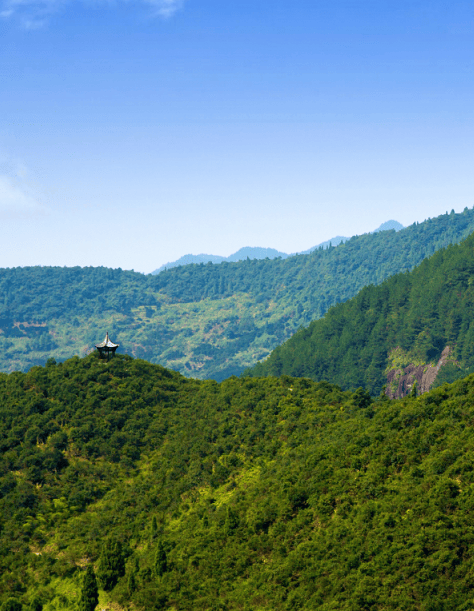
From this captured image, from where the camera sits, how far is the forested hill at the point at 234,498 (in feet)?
138

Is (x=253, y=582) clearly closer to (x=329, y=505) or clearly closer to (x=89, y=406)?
(x=329, y=505)

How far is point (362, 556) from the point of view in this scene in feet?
140

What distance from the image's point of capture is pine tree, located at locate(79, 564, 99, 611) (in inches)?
1811

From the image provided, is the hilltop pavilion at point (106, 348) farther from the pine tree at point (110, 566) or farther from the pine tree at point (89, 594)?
the pine tree at point (89, 594)

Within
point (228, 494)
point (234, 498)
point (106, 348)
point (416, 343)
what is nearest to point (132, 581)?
point (234, 498)

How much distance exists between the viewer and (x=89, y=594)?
46.3 m

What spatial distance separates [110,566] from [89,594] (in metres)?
3.34

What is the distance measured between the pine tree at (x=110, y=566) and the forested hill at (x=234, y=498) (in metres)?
0.12

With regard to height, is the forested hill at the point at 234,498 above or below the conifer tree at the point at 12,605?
above

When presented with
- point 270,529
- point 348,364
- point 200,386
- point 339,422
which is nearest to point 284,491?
point 270,529

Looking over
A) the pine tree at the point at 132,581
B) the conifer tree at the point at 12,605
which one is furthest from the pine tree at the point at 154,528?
the conifer tree at the point at 12,605

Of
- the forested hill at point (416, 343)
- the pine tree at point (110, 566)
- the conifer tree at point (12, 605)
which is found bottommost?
the conifer tree at point (12, 605)

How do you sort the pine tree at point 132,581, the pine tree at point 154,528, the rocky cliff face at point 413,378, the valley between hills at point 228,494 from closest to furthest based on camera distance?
the valley between hills at point 228,494 → the pine tree at point 132,581 → the pine tree at point 154,528 → the rocky cliff face at point 413,378

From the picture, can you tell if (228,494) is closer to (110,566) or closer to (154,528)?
(154,528)
